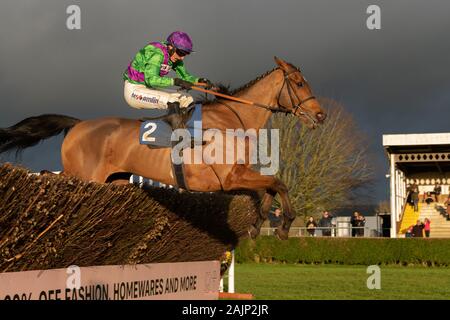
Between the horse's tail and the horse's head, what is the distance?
8.07 feet

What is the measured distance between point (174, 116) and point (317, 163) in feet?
93.0

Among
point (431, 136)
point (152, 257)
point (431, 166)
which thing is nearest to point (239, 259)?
point (431, 136)

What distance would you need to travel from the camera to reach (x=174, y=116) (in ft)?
22.0

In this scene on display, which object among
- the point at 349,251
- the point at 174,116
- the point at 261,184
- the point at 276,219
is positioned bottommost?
the point at 349,251

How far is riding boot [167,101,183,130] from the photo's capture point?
6648 millimetres

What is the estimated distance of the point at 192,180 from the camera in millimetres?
6496

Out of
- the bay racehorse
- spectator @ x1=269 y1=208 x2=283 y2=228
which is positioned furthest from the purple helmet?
spectator @ x1=269 y1=208 x2=283 y2=228

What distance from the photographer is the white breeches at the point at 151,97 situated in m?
6.85

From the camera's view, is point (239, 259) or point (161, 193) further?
point (239, 259)

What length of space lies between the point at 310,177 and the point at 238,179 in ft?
93.4

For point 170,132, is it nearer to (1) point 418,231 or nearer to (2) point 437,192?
(1) point 418,231

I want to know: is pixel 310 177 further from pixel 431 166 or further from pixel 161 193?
pixel 161 193

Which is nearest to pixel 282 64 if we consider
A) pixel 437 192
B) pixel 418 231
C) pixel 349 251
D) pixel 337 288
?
pixel 337 288

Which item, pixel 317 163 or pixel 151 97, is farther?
pixel 317 163
